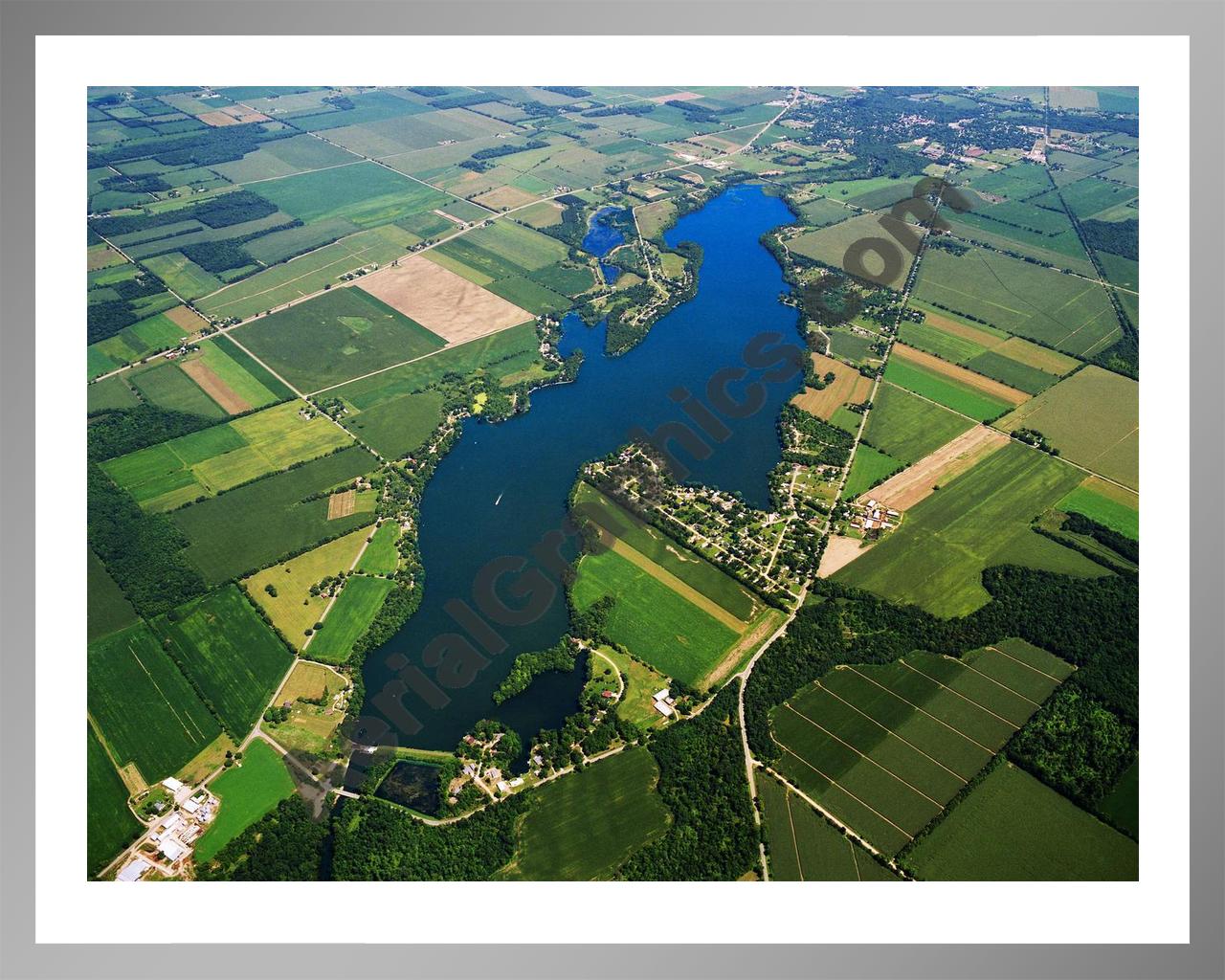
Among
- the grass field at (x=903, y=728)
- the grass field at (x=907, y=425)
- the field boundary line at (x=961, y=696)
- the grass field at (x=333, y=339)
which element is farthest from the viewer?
the grass field at (x=333, y=339)

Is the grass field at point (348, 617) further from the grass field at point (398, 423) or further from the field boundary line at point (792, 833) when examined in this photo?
the field boundary line at point (792, 833)

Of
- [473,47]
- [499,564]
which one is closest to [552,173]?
[499,564]

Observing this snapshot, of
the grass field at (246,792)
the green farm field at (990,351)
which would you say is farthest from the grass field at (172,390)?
the green farm field at (990,351)

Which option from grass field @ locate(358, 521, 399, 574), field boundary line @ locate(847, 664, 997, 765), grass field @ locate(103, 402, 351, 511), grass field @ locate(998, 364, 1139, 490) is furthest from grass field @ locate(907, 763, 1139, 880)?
grass field @ locate(103, 402, 351, 511)

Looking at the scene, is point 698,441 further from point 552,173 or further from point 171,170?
point 171,170

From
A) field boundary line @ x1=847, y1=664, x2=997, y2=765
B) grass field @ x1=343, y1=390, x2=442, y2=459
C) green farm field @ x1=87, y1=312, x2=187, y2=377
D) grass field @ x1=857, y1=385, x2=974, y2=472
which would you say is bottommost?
field boundary line @ x1=847, y1=664, x2=997, y2=765

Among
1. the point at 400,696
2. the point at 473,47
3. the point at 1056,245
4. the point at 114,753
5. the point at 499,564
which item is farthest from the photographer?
the point at 1056,245

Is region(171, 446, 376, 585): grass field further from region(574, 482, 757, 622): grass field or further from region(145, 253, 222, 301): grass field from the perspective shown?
region(145, 253, 222, 301): grass field
